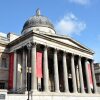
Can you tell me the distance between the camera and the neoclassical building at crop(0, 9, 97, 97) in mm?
32969

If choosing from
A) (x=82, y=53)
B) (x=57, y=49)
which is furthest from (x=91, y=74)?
→ (x=57, y=49)

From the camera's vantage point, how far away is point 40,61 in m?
33.9

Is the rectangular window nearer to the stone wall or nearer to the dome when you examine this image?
the stone wall

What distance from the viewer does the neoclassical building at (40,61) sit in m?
33.0

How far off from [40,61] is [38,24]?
15.4 meters

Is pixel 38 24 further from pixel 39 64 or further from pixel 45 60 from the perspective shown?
pixel 39 64

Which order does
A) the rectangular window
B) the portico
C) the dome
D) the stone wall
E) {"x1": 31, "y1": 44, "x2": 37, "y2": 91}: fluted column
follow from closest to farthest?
the stone wall, {"x1": 31, "y1": 44, "x2": 37, "y2": 91}: fluted column, the portico, the rectangular window, the dome

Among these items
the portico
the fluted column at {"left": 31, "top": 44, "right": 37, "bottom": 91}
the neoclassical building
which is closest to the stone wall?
the portico

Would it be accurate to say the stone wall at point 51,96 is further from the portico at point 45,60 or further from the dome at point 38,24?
the dome at point 38,24

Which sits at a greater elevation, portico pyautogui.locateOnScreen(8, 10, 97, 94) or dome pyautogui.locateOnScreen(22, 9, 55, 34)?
dome pyautogui.locateOnScreen(22, 9, 55, 34)

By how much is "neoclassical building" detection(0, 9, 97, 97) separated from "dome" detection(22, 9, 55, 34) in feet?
26.2

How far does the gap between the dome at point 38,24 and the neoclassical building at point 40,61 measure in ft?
26.2

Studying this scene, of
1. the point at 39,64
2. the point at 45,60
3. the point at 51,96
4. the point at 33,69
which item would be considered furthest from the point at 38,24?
the point at 51,96

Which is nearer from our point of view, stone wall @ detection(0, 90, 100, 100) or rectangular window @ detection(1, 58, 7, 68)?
stone wall @ detection(0, 90, 100, 100)
